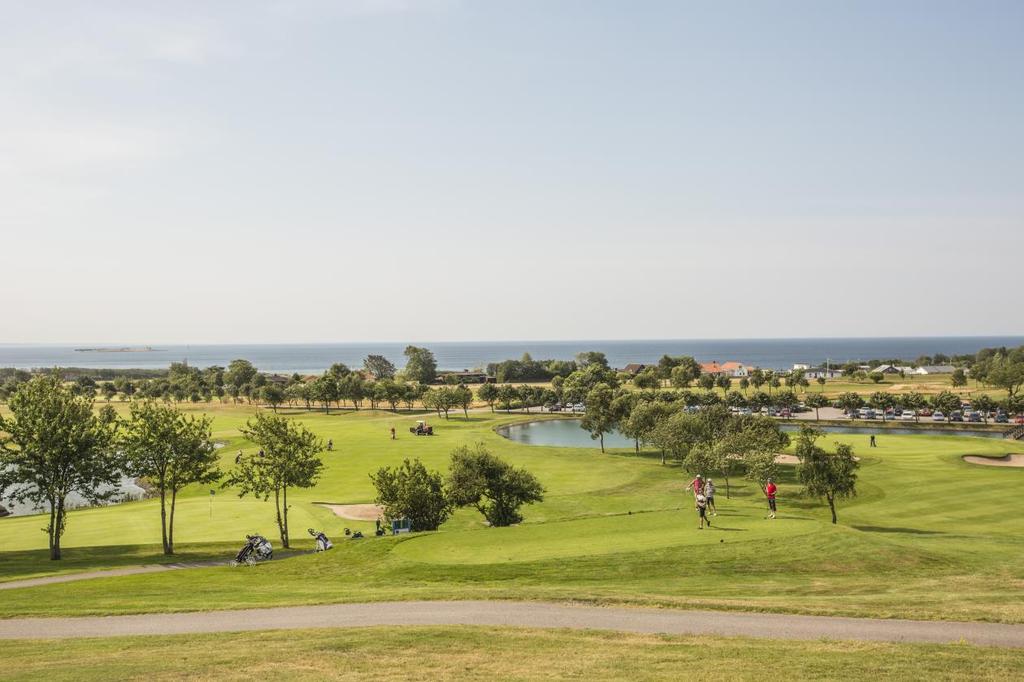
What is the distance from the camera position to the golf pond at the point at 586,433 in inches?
4407

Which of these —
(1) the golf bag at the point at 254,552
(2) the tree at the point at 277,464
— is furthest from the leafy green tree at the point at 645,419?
(1) the golf bag at the point at 254,552

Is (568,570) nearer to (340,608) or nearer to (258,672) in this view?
(340,608)

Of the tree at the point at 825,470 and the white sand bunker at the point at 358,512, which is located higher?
the tree at the point at 825,470

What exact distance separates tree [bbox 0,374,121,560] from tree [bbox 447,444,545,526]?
1989cm

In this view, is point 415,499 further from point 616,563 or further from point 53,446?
point 53,446

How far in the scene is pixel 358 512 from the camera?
54.8m

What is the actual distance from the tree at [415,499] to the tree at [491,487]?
1.41m

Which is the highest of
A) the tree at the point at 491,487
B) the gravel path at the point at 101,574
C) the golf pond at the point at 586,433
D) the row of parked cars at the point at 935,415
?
the tree at the point at 491,487

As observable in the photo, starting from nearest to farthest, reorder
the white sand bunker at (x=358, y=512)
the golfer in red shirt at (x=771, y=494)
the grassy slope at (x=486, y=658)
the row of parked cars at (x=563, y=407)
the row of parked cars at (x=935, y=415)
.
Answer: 1. the grassy slope at (x=486, y=658)
2. the golfer in red shirt at (x=771, y=494)
3. the white sand bunker at (x=358, y=512)
4. the row of parked cars at (x=935, y=415)
5. the row of parked cars at (x=563, y=407)

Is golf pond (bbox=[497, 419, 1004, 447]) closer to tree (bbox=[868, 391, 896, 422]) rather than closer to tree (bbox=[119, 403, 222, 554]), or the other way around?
tree (bbox=[868, 391, 896, 422])

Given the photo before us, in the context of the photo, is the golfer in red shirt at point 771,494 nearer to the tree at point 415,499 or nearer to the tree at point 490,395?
the tree at point 415,499

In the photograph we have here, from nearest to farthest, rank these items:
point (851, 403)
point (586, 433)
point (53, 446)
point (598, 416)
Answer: point (53, 446), point (598, 416), point (586, 433), point (851, 403)

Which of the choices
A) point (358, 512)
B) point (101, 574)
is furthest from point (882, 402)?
point (101, 574)

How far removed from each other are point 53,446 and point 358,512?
21.6 m
